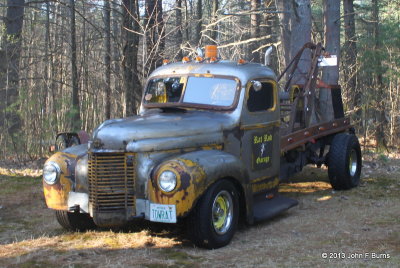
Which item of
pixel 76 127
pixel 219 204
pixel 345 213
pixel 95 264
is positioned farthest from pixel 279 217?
pixel 76 127

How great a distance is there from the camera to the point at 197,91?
21.8ft

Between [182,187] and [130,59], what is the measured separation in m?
7.89

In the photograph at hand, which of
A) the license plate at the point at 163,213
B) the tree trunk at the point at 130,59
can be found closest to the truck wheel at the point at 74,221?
the license plate at the point at 163,213

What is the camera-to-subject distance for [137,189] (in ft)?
17.9

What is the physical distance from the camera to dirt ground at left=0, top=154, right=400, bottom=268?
505cm

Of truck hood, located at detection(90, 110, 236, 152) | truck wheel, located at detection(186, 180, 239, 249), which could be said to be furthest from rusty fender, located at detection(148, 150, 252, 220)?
truck hood, located at detection(90, 110, 236, 152)

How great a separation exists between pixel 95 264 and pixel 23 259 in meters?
0.78

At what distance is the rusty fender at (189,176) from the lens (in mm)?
5195

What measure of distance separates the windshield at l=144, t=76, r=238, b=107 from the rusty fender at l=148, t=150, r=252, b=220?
1.06m

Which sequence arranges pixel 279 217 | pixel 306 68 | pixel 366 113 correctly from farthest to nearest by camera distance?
1. pixel 366 113
2. pixel 306 68
3. pixel 279 217

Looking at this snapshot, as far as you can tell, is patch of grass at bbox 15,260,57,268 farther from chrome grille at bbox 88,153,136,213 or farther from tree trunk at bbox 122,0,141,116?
tree trunk at bbox 122,0,141,116

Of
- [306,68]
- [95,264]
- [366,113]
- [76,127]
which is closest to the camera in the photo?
[95,264]

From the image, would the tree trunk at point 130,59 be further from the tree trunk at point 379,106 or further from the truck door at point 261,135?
the tree trunk at point 379,106

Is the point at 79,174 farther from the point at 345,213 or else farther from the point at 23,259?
the point at 345,213
